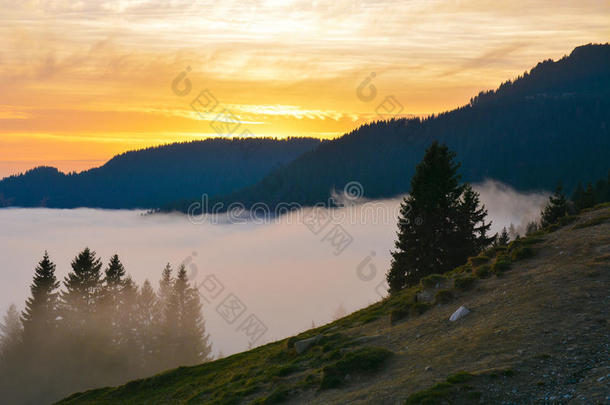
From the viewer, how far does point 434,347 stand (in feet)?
53.2

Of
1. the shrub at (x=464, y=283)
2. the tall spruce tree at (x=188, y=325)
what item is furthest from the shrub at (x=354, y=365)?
the tall spruce tree at (x=188, y=325)

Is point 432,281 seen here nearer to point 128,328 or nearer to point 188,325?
point 188,325

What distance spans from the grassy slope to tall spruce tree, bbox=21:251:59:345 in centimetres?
4165

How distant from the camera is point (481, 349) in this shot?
14.4 m

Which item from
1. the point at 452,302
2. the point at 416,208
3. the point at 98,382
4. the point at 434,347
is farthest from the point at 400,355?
the point at 98,382

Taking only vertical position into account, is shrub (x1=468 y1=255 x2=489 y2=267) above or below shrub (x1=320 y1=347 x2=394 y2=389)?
above

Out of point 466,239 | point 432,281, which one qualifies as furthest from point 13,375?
point 432,281

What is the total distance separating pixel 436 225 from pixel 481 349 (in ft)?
84.1

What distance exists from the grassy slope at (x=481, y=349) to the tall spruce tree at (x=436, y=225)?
12637mm

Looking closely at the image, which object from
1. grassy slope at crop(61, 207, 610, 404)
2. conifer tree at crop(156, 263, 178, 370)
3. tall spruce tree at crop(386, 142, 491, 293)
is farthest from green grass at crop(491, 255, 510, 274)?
conifer tree at crop(156, 263, 178, 370)

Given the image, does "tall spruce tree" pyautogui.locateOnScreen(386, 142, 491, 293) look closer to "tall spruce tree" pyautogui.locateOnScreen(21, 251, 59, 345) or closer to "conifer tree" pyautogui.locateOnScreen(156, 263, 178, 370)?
"conifer tree" pyautogui.locateOnScreen(156, 263, 178, 370)

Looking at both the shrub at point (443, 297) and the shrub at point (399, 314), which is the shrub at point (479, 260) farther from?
the shrub at point (399, 314)

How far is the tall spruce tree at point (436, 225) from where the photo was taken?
38.6m

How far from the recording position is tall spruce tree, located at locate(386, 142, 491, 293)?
38625 mm
